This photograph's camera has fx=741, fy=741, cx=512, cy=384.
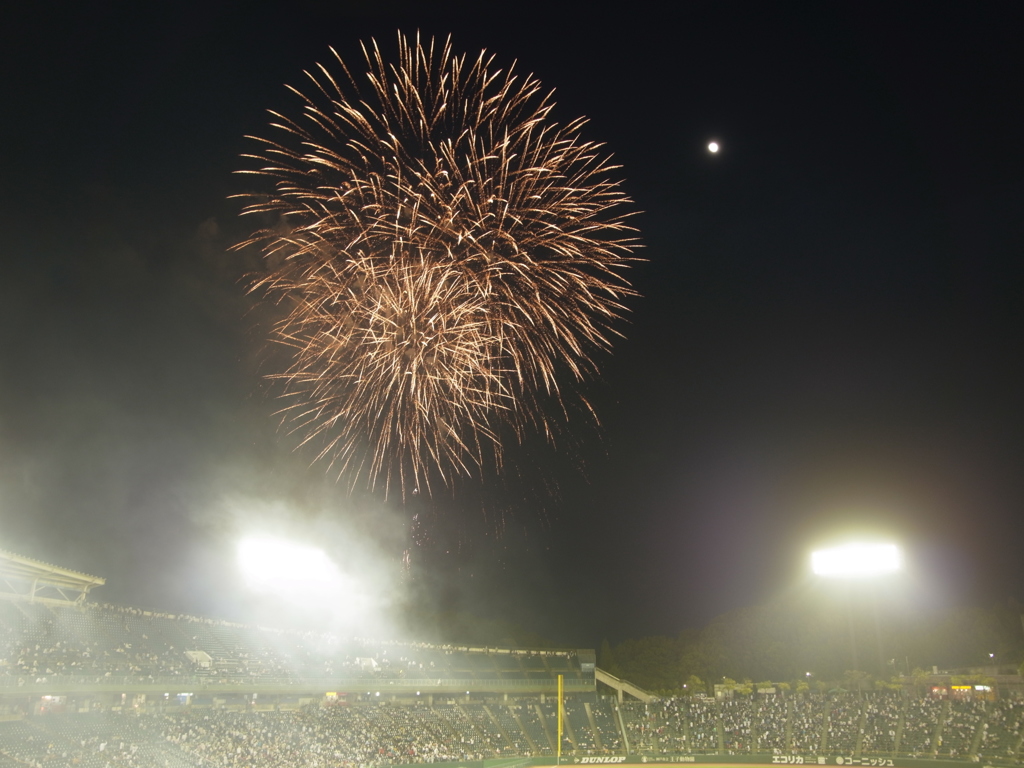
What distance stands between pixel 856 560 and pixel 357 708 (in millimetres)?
34309

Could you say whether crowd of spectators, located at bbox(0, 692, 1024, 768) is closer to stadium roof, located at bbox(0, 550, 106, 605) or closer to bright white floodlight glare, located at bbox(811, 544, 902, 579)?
stadium roof, located at bbox(0, 550, 106, 605)

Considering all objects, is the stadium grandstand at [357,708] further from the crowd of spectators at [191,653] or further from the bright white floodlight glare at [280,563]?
the bright white floodlight glare at [280,563]

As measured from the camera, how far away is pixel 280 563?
1551 inches

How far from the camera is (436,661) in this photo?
157ft

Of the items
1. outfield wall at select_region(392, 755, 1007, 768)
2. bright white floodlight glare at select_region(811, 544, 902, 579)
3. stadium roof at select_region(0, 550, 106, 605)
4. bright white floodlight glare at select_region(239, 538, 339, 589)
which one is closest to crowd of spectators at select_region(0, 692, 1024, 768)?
outfield wall at select_region(392, 755, 1007, 768)

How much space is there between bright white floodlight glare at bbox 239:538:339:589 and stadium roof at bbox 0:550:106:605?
7.33 meters

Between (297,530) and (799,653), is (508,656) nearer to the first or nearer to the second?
(297,530)

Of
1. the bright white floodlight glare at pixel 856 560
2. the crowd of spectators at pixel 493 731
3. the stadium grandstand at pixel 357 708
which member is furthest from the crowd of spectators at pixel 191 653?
the bright white floodlight glare at pixel 856 560

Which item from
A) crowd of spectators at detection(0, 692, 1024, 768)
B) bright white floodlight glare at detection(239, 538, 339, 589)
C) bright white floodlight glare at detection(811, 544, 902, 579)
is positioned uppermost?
bright white floodlight glare at detection(811, 544, 902, 579)

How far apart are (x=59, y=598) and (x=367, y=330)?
21060 mm

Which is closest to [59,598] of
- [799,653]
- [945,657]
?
[799,653]

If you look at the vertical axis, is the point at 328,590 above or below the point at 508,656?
above

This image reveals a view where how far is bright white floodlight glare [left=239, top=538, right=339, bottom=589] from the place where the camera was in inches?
1500

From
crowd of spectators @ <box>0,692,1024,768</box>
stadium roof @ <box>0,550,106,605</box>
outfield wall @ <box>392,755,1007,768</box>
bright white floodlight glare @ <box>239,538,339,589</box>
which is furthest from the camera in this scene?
bright white floodlight glare @ <box>239,538,339,589</box>
